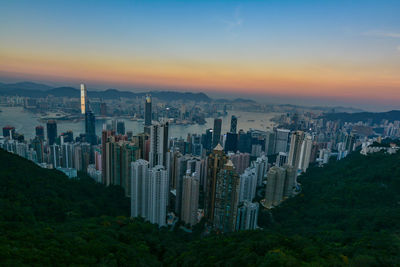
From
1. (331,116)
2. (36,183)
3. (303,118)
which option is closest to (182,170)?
(36,183)

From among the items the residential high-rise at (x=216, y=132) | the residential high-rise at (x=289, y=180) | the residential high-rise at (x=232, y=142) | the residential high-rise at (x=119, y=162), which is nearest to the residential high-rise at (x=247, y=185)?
→ the residential high-rise at (x=289, y=180)

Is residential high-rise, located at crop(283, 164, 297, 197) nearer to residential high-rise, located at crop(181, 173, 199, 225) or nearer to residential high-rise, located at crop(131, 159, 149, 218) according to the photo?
residential high-rise, located at crop(181, 173, 199, 225)

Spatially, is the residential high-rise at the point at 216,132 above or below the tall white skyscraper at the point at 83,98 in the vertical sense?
below

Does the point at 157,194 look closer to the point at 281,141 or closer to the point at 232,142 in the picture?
the point at 232,142

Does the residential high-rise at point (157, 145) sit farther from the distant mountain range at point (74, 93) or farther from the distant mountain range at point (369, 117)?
the distant mountain range at point (369, 117)

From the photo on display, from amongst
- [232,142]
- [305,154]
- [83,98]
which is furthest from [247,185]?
[83,98]

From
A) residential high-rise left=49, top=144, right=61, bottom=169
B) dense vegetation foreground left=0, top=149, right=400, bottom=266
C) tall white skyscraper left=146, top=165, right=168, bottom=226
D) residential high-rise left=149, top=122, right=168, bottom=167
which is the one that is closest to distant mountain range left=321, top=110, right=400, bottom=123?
dense vegetation foreground left=0, top=149, right=400, bottom=266
